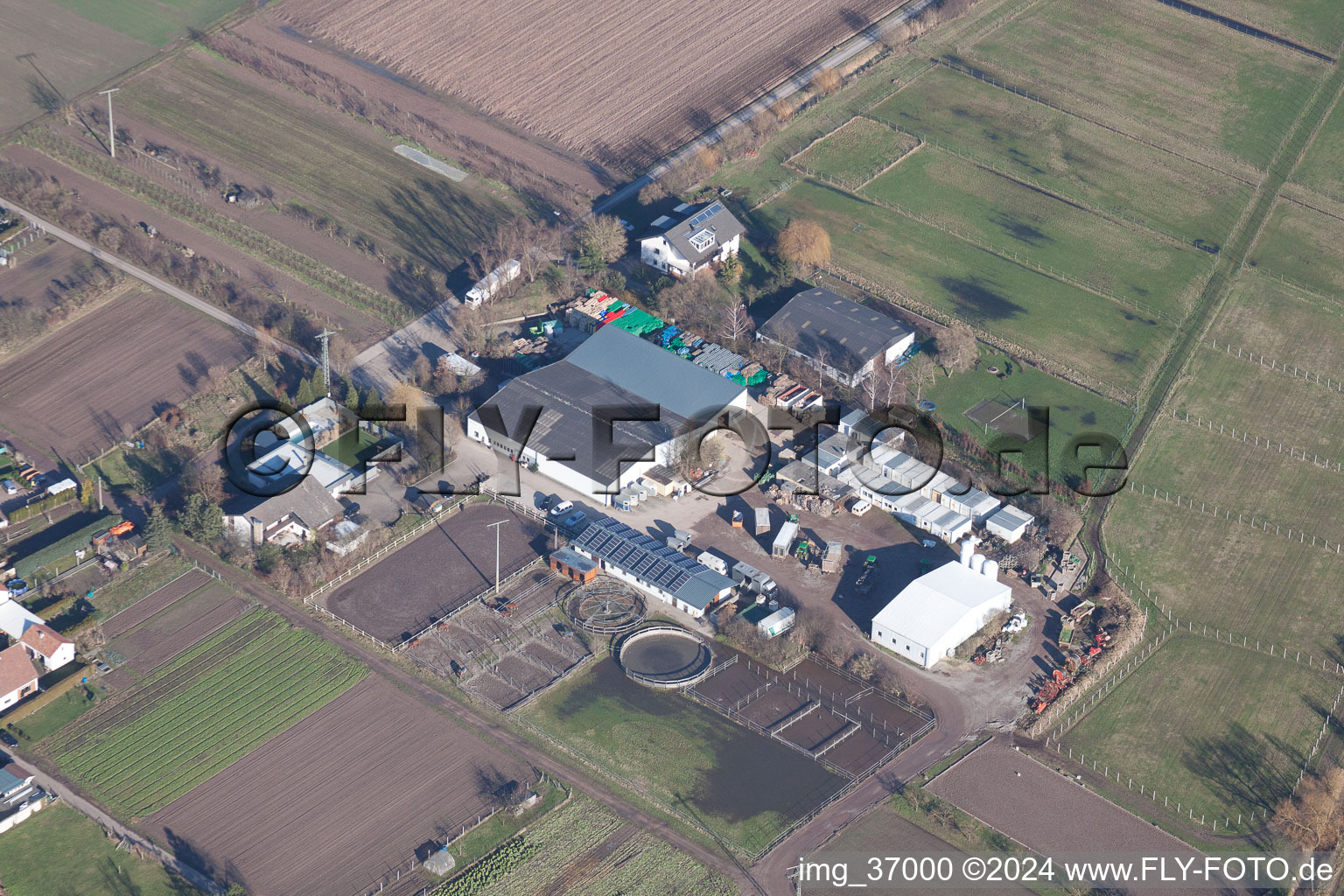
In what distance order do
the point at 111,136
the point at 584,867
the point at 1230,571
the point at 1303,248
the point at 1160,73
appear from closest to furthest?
the point at 584,867, the point at 1230,571, the point at 1303,248, the point at 111,136, the point at 1160,73

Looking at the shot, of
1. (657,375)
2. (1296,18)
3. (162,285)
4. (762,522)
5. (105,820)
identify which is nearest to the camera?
(105,820)

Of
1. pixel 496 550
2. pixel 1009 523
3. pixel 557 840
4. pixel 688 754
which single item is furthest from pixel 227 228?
pixel 1009 523

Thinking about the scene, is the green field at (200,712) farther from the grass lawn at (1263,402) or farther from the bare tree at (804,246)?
the grass lawn at (1263,402)

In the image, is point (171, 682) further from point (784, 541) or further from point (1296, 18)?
point (1296, 18)

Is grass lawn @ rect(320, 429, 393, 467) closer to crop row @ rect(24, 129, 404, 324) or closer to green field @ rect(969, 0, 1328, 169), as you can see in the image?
crop row @ rect(24, 129, 404, 324)

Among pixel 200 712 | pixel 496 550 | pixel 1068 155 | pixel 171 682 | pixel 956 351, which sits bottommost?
pixel 200 712

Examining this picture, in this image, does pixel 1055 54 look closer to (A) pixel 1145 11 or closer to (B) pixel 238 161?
(A) pixel 1145 11

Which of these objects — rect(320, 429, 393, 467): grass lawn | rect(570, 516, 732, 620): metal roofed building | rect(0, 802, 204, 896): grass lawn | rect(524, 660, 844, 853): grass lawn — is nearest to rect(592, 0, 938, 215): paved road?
rect(320, 429, 393, 467): grass lawn
